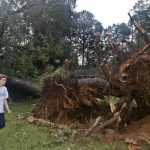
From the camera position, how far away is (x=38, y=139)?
10055mm

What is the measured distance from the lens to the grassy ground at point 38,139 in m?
9.05

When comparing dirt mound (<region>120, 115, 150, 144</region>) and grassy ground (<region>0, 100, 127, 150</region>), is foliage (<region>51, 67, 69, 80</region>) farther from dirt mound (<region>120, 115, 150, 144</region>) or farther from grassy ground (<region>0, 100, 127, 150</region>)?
dirt mound (<region>120, 115, 150, 144</region>)

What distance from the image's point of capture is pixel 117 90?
11.5m

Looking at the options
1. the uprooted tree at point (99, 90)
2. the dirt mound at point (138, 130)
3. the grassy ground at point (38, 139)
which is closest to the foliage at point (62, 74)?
the uprooted tree at point (99, 90)

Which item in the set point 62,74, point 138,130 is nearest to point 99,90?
point 62,74

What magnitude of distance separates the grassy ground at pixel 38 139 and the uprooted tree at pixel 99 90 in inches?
44.9

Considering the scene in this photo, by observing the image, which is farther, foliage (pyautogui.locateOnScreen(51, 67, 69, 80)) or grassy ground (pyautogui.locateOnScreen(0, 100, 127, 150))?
foliage (pyautogui.locateOnScreen(51, 67, 69, 80))

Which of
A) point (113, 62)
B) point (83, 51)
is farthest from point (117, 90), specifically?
point (83, 51)

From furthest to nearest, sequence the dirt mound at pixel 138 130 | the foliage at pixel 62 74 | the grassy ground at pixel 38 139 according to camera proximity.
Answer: the foliage at pixel 62 74
the dirt mound at pixel 138 130
the grassy ground at pixel 38 139

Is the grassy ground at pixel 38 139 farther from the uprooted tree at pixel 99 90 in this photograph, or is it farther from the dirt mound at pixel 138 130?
the uprooted tree at pixel 99 90

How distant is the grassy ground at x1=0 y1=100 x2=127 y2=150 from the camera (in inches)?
356

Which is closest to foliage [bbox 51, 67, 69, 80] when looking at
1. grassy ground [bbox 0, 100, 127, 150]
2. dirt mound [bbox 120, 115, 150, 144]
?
grassy ground [bbox 0, 100, 127, 150]

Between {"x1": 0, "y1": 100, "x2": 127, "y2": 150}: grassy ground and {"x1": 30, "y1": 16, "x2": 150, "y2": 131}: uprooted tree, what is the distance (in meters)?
1.14

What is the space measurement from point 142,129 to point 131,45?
2.31 metres
